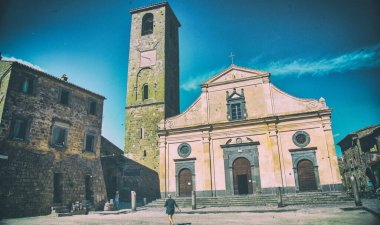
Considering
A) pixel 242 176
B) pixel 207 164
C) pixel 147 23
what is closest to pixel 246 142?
pixel 242 176

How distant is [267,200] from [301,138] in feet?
18.0

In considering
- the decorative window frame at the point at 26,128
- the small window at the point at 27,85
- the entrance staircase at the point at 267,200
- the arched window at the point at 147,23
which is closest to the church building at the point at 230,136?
the entrance staircase at the point at 267,200

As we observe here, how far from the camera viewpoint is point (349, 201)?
16016 mm

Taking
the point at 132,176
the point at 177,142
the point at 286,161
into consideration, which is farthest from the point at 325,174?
the point at 132,176

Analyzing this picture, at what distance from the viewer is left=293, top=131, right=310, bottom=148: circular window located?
19.5 metres

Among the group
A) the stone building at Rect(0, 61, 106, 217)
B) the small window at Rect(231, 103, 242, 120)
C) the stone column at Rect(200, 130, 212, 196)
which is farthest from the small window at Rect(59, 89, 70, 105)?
the small window at Rect(231, 103, 242, 120)

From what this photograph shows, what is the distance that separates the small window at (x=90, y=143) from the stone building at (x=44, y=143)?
8 cm

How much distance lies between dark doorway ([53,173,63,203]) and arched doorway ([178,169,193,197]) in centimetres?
890

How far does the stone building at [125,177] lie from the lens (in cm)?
2269

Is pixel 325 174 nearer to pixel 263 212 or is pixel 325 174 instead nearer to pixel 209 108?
pixel 263 212

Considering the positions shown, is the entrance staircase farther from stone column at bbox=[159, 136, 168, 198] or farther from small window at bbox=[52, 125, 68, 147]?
small window at bbox=[52, 125, 68, 147]

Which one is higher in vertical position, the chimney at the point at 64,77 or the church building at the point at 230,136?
the chimney at the point at 64,77

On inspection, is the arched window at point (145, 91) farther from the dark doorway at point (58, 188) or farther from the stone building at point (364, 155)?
the stone building at point (364, 155)

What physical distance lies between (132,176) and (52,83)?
32.9 feet
